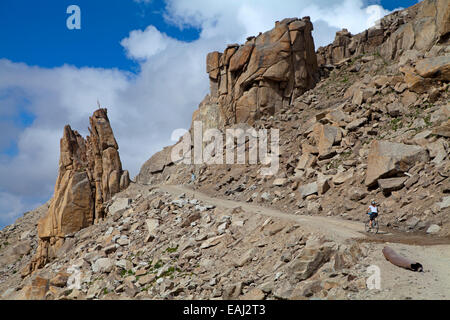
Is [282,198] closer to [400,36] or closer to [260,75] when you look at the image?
[260,75]

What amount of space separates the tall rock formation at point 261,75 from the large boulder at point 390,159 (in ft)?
70.3

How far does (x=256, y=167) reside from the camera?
34.7m

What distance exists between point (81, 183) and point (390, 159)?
81.9 feet

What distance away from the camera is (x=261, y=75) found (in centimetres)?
4288

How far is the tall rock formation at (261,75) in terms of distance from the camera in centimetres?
4325

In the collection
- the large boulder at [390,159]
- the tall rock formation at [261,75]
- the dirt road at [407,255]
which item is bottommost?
the dirt road at [407,255]

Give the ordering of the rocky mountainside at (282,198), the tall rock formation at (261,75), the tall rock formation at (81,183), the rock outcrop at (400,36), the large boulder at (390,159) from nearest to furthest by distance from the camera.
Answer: the rocky mountainside at (282,198) → the large boulder at (390,159) → the rock outcrop at (400,36) → the tall rock formation at (81,183) → the tall rock formation at (261,75)

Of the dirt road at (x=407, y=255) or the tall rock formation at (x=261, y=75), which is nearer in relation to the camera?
the dirt road at (x=407, y=255)

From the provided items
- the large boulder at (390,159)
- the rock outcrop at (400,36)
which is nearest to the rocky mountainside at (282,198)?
the large boulder at (390,159)

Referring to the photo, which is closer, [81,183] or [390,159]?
[390,159]

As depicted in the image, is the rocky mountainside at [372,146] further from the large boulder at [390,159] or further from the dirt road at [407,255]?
the dirt road at [407,255]

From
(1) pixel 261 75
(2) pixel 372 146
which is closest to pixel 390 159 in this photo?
(2) pixel 372 146

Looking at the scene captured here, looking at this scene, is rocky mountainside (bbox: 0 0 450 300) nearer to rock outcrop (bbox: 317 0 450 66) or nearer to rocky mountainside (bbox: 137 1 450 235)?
rocky mountainside (bbox: 137 1 450 235)

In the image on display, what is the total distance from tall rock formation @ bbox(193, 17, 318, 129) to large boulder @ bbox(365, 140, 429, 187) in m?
21.4
